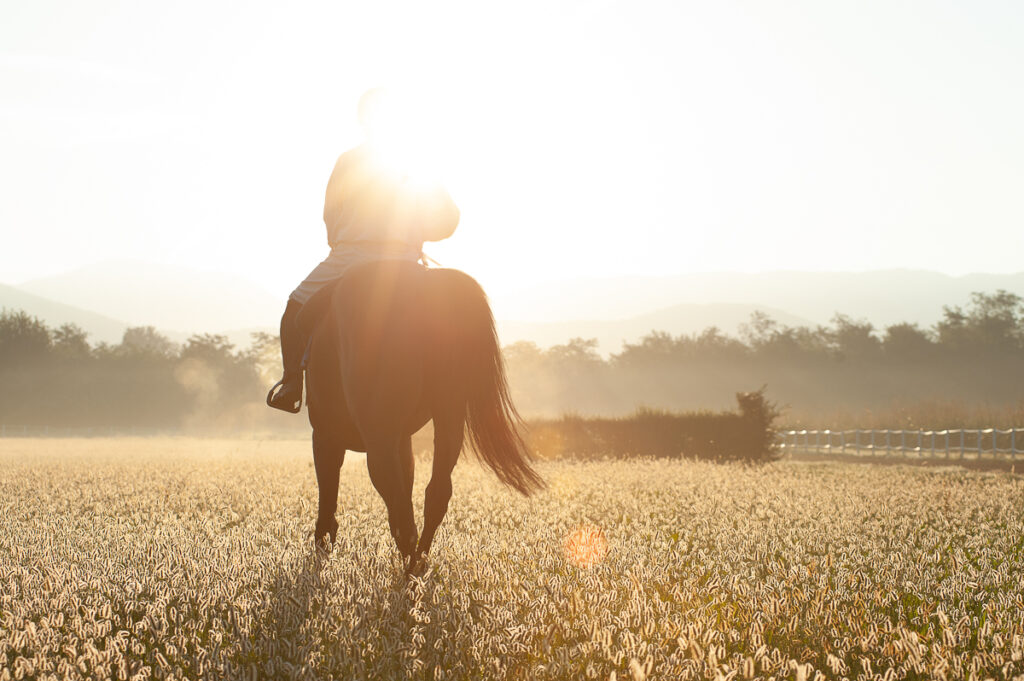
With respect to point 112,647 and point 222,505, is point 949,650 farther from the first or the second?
point 222,505

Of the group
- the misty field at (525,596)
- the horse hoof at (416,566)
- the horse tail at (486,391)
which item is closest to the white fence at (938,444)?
the misty field at (525,596)

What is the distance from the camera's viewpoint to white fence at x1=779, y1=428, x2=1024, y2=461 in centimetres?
3035

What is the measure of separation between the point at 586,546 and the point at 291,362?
2.20m

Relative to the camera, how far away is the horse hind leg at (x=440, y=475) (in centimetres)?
499

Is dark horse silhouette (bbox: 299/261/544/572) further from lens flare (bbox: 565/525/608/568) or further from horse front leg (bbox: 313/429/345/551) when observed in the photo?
lens flare (bbox: 565/525/608/568)

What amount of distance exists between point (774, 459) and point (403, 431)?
76.1 feet

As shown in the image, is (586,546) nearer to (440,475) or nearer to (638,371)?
(440,475)

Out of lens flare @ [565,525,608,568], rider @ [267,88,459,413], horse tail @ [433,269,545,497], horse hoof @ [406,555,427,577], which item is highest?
rider @ [267,88,459,413]

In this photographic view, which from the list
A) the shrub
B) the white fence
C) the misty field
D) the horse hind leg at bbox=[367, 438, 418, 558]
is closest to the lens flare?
the misty field

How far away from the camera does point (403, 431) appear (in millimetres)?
5051

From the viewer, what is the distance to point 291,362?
5.88 meters

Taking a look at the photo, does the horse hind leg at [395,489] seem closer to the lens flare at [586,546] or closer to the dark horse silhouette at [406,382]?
the dark horse silhouette at [406,382]

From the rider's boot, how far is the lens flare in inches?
74.5

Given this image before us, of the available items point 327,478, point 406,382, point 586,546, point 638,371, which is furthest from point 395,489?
point 638,371
